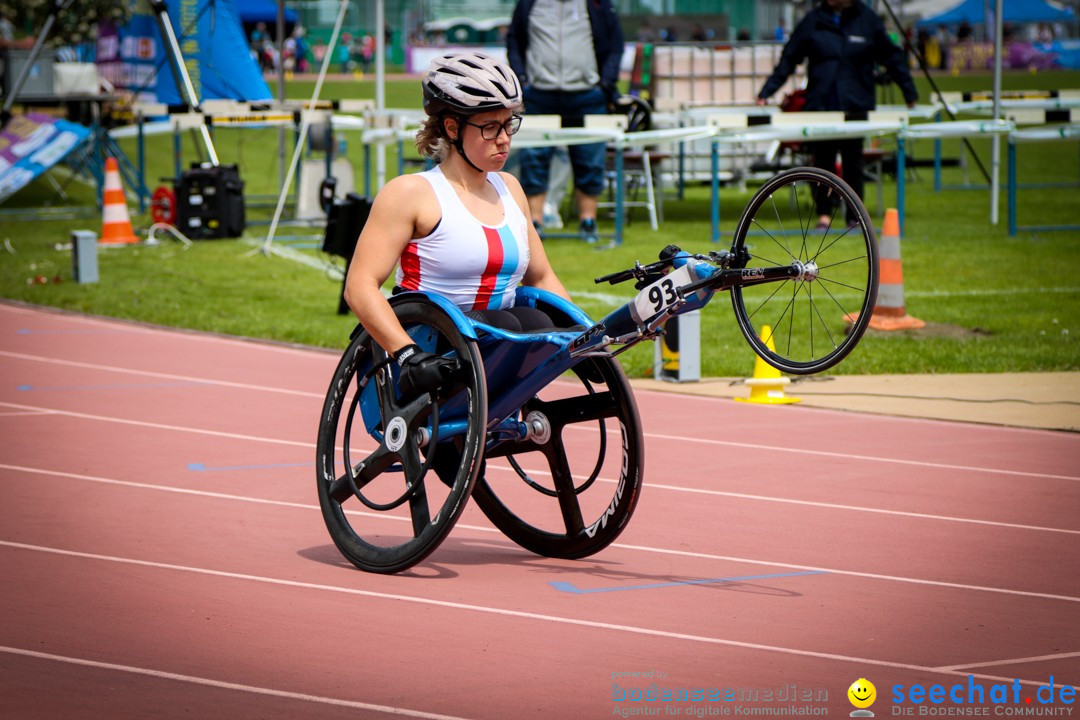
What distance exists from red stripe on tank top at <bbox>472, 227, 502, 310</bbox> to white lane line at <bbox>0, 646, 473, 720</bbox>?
1.65m

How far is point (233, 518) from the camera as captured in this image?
6301mm

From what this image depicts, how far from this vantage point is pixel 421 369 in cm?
497

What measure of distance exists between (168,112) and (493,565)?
12948 mm

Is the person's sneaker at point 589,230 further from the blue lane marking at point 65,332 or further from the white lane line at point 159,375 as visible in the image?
the white lane line at point 159,375

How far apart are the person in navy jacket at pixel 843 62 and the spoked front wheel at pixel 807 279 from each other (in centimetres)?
74

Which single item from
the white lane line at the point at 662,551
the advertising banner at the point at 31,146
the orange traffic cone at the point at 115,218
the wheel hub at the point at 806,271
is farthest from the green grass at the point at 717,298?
the wheel hub at the point at 806,271

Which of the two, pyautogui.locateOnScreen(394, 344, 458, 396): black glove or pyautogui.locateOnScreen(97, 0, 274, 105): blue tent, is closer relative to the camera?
pyautogui.locateOnScreen(394, 344, 458, 396): black glove

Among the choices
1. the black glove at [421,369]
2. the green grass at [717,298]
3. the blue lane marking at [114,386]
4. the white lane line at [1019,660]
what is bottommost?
the white lane line at [1019,660]

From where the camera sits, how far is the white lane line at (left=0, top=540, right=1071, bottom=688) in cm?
447

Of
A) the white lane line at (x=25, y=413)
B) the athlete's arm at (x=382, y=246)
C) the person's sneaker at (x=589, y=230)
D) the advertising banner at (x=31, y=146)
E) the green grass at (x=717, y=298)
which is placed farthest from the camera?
the advertising banner at (x=31, y=146)

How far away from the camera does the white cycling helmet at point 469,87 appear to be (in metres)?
5.20

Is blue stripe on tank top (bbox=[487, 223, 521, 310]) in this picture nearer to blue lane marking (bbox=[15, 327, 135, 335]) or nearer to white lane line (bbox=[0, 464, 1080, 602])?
white lane line (bbox=[0, 464, 1080, 602])

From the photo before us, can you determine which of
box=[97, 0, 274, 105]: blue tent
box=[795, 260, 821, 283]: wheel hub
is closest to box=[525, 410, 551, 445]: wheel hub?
box=[795, 260, 821, 283]: wheel hub

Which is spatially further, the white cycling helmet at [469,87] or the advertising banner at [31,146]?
the advertising banner at [31,146]
